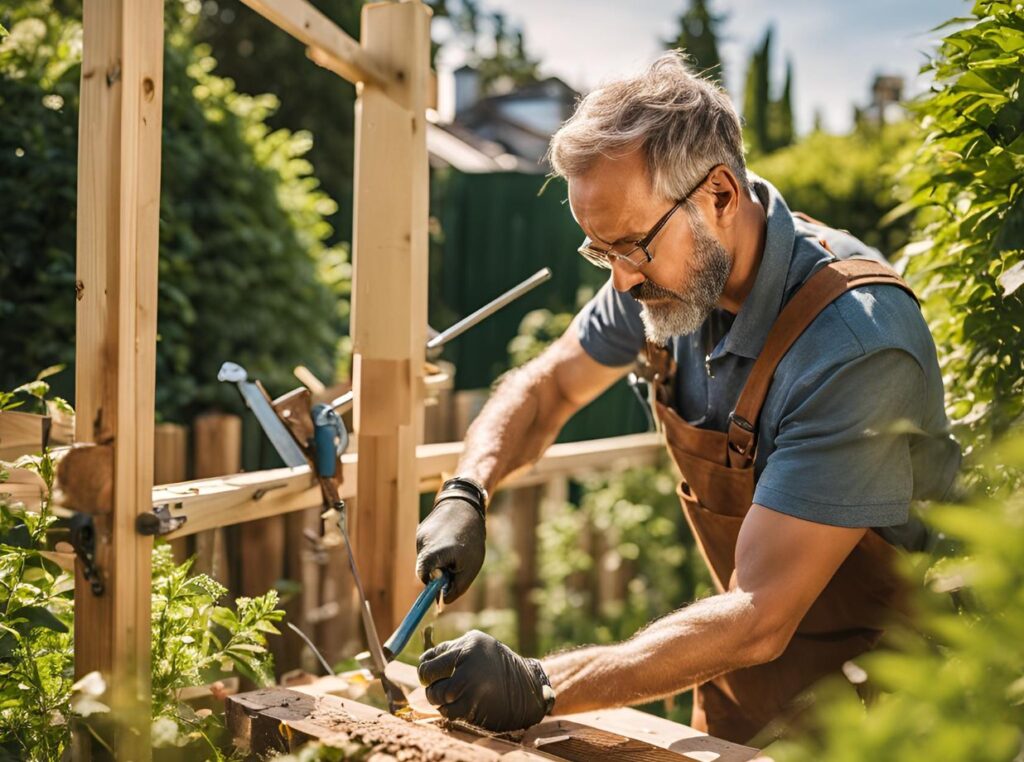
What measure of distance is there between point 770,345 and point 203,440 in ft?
7.24

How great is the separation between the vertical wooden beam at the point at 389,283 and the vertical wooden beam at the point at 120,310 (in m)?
0.75

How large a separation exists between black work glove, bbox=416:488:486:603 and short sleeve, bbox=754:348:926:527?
0.59 m

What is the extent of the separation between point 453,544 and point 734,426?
0.64 m

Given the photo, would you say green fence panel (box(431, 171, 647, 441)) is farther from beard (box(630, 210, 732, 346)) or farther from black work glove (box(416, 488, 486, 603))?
black work glove (box(416, 488, 486, 603))

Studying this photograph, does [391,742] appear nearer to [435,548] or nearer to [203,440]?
[435,548]

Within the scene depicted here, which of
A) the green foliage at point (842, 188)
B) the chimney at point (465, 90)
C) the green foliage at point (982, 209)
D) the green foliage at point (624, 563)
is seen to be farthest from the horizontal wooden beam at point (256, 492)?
the chimney at point (465, 90)

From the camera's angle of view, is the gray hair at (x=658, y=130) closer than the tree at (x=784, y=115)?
Yes

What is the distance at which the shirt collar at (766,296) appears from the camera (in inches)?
78.5

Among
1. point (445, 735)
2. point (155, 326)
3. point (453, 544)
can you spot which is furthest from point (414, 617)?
point (155, 326)

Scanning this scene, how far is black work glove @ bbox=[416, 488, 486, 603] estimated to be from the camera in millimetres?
1853

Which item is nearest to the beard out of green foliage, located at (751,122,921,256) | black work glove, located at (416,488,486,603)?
black work glove, located at (416,488,486,603)

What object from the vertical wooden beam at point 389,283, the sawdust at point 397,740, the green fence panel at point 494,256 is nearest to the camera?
the sawdust at point 397,740

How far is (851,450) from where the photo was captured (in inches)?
67.0

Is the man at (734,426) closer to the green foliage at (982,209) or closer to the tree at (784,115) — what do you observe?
the green foliage at (982,209)
